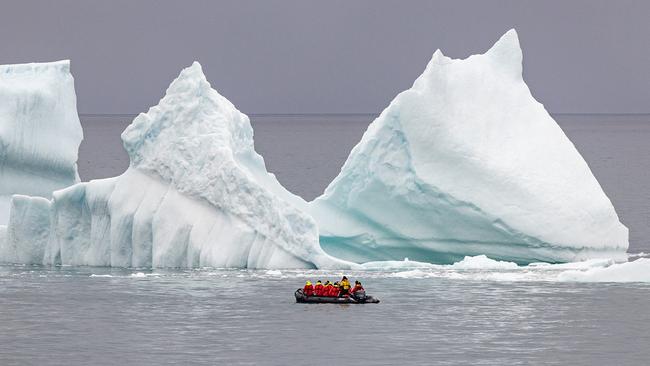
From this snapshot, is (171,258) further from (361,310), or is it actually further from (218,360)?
(218,360)

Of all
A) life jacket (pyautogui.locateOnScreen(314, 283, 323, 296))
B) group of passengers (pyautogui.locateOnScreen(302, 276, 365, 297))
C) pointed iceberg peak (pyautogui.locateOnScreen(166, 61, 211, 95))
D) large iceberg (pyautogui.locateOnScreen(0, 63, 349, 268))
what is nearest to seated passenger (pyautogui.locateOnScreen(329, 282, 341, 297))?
group of passengers (pyautogui.locateOnScreen(302, 276, 365, 297))

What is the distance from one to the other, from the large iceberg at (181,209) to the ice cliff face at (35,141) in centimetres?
571

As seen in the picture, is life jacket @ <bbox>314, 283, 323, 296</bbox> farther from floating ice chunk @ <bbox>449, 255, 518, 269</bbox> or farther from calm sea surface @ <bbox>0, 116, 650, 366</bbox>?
floating ice chunk @ <bbox>449, 255, 518, 269</bbox>

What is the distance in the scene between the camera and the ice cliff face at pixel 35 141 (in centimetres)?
5078

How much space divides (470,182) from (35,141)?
15976 millimetres

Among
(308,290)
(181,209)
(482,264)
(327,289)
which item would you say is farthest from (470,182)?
(181,209)

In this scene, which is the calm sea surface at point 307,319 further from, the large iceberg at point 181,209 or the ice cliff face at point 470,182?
the ice cliff face at point 470,182

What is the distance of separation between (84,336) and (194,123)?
34.9 ft

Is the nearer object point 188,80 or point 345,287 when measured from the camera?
point 345,287

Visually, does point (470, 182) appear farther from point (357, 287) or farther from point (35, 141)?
point (35, 141)

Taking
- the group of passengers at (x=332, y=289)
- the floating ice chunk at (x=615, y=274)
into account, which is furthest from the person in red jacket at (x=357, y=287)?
the floating ice chunk at (x=615, y=274)

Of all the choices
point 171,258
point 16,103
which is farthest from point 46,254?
point 16,103

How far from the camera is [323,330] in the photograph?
35.9 meters

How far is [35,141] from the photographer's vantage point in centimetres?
5088
